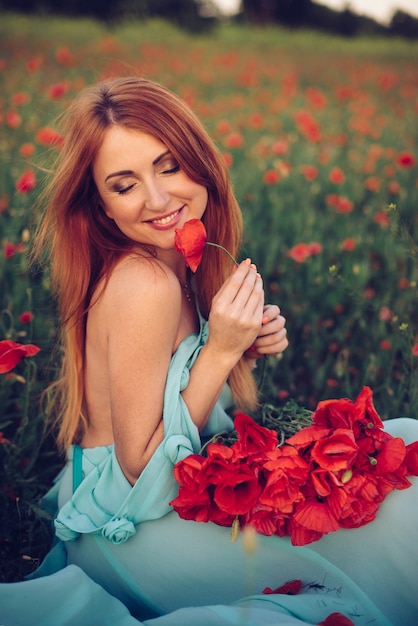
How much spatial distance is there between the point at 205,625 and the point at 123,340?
0.66m

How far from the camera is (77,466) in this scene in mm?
1871

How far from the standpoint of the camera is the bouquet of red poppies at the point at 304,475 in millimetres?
1399

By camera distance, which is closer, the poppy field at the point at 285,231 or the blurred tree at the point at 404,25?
the poppy field at the point at 285,231

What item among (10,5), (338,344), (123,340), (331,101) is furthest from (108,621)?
(10,5)

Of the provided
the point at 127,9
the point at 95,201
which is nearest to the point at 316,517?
the point at 95,201

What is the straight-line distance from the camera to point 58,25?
33.6 ft

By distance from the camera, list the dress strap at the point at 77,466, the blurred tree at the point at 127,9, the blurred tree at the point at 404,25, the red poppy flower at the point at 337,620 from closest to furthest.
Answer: the red poppy flower at the point at 337,620
the dress strap at the point at 77,466
the blurred tree at the point at 127,9
the blurred tree at the point at 404,25

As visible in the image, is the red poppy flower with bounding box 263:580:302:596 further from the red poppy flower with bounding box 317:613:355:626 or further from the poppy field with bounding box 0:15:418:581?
the poppy field with bounding box 0:15:418:581

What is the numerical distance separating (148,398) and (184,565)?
414 mm

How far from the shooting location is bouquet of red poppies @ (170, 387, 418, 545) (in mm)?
1399

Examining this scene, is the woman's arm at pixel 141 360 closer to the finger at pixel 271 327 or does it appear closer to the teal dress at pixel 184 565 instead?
the teal dress at pixel 184 565

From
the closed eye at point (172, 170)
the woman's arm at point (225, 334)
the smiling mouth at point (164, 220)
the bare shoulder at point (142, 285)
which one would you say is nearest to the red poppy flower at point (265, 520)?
the woman's arm at point (225, 334)

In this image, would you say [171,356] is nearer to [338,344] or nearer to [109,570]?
[109,570]

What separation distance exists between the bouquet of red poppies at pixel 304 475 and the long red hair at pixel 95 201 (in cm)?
60
